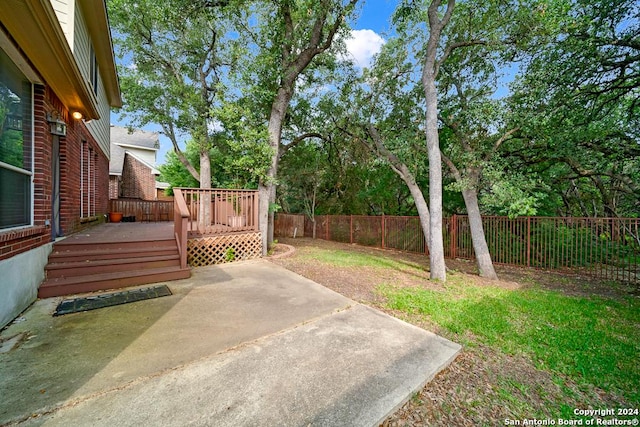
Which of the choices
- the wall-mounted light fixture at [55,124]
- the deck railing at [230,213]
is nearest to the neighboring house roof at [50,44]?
the wall-mounted light fixture at [55,124]

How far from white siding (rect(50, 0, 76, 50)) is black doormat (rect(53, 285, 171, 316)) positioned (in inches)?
187

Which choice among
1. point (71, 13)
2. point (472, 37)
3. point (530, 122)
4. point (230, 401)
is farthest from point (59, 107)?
point (530, 122)

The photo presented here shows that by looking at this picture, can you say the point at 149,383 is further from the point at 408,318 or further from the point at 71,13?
the point at 71,13

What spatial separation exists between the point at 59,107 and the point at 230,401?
21.0ft

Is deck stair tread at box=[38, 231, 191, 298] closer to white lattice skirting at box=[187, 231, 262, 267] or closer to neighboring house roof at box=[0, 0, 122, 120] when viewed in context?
white lattice skirting at box=[187, 231, 262, 267]

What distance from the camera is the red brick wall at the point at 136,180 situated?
17.0 meters

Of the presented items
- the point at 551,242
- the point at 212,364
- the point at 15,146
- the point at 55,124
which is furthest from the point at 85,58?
the point at 551,242

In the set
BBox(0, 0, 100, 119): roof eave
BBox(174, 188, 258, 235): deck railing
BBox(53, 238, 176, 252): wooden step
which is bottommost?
BBox(53, 238, 176, 252): wooden step

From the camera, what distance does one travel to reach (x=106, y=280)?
4.11 m

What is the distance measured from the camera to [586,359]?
273cm

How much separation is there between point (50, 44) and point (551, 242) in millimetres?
11508

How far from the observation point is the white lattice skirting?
5.89m

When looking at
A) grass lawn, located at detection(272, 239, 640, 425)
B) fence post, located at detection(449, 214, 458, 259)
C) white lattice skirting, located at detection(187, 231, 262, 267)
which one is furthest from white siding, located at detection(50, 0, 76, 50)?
fence post, located at detection(449, 214, 458, 259)

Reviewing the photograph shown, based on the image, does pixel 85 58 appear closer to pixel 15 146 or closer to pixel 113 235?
pixel 15 146
